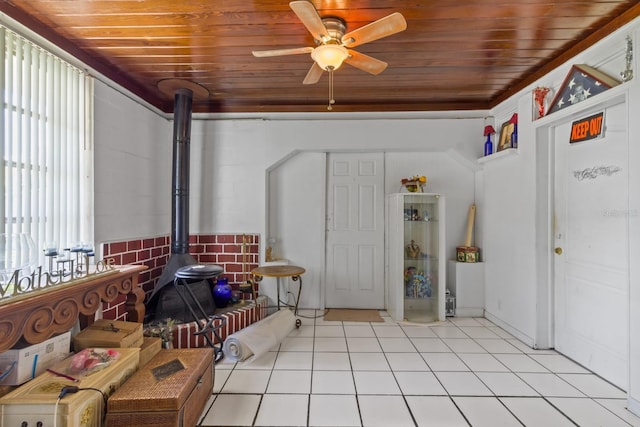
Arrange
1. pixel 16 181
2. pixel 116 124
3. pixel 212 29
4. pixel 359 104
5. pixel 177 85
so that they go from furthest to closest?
pixel 359 104
pixel 177 85
pixel 116 124
pixel 212 29
pixel 16 181

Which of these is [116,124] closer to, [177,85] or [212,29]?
[177,85]

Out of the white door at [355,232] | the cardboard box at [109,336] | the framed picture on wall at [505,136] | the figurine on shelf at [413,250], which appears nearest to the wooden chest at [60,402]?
the cardboard box at [109,336]

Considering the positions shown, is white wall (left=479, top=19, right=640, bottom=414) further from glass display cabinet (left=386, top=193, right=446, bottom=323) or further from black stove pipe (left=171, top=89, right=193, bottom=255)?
black stove pipe (left=171, top=89, right=193, bottom=255)

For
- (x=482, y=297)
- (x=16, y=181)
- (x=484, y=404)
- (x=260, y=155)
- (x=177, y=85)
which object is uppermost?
(x=177, y=85)

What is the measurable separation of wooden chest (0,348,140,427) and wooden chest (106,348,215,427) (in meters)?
0.06

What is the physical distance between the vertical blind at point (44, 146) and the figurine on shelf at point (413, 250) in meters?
2.98

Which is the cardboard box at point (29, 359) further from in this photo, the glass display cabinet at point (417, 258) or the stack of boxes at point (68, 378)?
the glass display cabinet at point (417, 258)

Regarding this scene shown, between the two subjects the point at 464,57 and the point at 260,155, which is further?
the point at 260,155

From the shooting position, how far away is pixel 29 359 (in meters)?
1.46

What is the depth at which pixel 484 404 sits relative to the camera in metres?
1.85

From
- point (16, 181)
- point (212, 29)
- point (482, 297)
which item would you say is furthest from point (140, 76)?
point (482, 297)

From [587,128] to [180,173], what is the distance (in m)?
3.50

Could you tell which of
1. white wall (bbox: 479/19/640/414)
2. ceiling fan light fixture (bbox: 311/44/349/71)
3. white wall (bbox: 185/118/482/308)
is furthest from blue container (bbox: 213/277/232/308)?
white wall (bbox: 479/19/640/414)

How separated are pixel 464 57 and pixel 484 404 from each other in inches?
97.8
